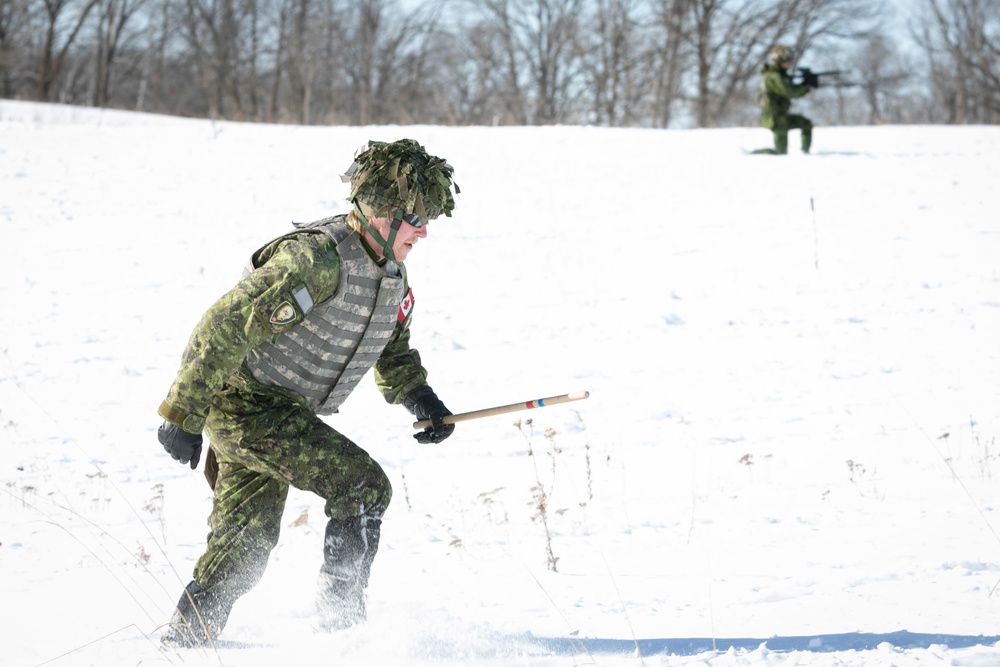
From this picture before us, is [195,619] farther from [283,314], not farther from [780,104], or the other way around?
[780,104]

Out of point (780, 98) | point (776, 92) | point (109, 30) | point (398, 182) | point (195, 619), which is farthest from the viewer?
point (109, 30)

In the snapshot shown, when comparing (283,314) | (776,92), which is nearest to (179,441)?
(283,314)

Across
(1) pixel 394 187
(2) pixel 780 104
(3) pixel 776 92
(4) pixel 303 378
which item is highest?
(3) pixel 776 92

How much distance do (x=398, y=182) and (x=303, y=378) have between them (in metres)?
0.70

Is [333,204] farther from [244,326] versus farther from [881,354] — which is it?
[244,326]

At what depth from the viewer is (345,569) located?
2.87m

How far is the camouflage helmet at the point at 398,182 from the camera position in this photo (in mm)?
2799

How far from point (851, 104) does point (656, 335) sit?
42301mm

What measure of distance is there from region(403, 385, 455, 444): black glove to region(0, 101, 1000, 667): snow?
0.65 m

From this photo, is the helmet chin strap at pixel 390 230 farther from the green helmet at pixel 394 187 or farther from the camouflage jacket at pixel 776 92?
the camouflage jacket at pixel 776 92

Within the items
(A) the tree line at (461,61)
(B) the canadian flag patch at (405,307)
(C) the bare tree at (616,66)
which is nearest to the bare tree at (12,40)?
(A) the tree line at (461,61)

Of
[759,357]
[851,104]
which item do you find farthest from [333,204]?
[851,104]

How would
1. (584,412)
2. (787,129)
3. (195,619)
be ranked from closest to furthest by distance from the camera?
(195,619) → (584,412) → (787,129)

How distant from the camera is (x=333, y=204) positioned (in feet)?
33.5
